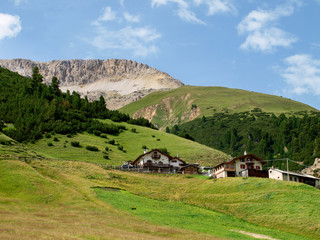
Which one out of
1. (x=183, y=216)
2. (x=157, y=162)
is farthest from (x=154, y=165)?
(x=183, y=216)

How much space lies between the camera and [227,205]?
60.9 meters

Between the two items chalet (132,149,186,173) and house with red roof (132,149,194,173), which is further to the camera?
chalet (132,149,186,173)

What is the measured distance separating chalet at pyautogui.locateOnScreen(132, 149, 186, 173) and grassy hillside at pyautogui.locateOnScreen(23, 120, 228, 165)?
8.62 m

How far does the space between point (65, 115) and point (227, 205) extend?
108 m

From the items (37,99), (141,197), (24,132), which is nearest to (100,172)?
(141,197)

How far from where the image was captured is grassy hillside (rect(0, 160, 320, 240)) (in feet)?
115

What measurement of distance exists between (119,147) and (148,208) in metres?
85.2

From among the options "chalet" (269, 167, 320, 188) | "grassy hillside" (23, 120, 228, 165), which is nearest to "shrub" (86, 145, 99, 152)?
"grassy hillside" (23, 120, 228, 165)

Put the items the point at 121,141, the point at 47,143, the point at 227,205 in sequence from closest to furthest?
the point at 227,205
the point at 47,143
the point at 121,141

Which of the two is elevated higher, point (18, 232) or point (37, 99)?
point (37, 99)

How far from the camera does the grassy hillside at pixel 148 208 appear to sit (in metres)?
35.0

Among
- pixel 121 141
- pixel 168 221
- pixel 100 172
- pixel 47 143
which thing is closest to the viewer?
pixel 168 221

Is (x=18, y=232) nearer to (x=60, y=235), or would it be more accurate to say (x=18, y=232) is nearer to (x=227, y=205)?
(x=60, y=235)

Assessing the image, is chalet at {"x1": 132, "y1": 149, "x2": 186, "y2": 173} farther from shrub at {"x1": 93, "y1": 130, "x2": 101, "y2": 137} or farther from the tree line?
the tree line
